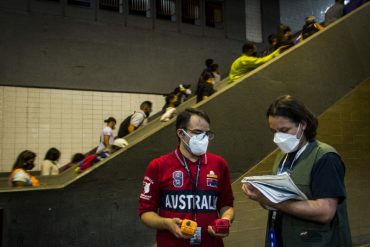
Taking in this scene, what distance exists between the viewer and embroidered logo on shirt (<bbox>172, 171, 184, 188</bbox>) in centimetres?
252

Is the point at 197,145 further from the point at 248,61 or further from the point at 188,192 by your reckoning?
the point at 248,61

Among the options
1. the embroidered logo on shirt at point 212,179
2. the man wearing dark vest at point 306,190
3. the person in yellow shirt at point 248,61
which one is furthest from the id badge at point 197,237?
the person in yellow shirt at point 248,61

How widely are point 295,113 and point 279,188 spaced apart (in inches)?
19.9

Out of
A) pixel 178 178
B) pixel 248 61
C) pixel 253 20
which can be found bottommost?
pixel 178 178

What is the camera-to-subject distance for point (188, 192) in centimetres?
250

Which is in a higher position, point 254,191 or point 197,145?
point 197,145

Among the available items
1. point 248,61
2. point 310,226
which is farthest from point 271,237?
point 248,61

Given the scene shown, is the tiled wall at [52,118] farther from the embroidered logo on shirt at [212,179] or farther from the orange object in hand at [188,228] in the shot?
the orange object in hand at [188,228]

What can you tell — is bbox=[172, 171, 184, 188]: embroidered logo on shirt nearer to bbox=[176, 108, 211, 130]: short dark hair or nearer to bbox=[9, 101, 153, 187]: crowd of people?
bbox=[176, 108, 211, 130]: short dark hair

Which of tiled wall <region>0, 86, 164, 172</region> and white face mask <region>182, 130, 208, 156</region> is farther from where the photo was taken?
tiled wall <region>0, 86, 164, 172</region>

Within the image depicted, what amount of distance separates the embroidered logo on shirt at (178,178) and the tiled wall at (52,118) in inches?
304

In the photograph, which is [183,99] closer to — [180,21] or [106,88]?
[106,88]

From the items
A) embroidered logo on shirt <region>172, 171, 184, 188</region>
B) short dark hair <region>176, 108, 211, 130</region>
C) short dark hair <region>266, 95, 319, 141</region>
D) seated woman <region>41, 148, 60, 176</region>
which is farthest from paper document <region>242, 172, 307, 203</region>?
seated woman <region>41, 148, 60, 176</region>

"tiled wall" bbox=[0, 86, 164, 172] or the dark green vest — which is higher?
"tiled wall" bbox=[0, 86, 164, 172]
